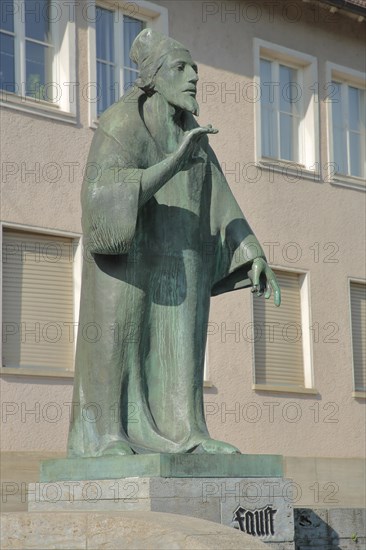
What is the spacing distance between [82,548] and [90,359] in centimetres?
182

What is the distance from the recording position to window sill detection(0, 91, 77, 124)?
17.5 meters

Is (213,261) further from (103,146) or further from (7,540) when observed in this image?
(7,540)

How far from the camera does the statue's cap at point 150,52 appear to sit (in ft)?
28.1

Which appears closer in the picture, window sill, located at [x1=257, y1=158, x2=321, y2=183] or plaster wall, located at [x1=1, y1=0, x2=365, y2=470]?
plaster wall, located at [x1=1, y1=0, x2=365, y2=470]

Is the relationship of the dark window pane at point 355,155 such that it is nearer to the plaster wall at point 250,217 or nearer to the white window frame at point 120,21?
the plaster wall at point 250,217

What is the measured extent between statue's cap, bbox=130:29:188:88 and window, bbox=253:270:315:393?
39.2 ft

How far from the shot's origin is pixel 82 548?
6.74 meters

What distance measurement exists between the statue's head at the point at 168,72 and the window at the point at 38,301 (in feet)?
28.5

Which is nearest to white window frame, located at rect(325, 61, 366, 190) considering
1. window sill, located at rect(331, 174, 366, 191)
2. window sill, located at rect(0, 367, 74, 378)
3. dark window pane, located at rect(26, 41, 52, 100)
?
window sill, located at rect(331, 174, 366, 191)

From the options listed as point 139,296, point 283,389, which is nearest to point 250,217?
point 283,389

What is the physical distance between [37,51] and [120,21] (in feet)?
5.51

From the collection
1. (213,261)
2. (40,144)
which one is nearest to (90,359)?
(213,261)

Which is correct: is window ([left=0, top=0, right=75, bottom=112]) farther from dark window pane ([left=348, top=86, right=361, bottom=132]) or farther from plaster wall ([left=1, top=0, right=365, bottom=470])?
dark window pane ([left=348, top=86, right=361, bottom=132])

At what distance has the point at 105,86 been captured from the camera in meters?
19.0
